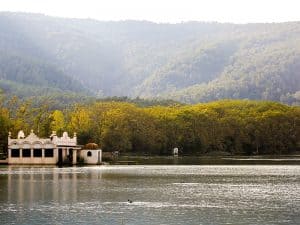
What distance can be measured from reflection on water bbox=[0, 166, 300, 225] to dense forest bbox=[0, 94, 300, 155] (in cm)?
6744

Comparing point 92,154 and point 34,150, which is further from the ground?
point 34,150

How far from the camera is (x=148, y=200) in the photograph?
49.7 meters

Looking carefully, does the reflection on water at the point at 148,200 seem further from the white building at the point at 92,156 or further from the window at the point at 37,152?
the white building at the point at 92,156

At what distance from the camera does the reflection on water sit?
131ft

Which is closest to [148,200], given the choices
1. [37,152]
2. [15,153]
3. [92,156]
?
[37,152]

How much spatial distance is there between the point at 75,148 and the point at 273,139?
7131 centimetres

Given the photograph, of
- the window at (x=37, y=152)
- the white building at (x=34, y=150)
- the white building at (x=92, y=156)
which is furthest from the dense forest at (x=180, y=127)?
the window at (x=37, y=152)

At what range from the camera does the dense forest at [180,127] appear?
479 ft

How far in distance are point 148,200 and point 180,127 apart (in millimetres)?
110899

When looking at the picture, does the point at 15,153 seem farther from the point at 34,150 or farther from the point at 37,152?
the point at 37,152

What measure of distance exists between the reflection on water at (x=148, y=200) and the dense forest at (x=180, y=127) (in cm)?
6744

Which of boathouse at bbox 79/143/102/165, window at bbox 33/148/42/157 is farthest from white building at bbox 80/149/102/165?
window at bbox 33/148/42/157

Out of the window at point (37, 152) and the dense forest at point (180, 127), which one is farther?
the dense forest at point (180, 127)

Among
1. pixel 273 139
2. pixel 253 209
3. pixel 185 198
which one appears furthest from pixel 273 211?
pixel 273 139
